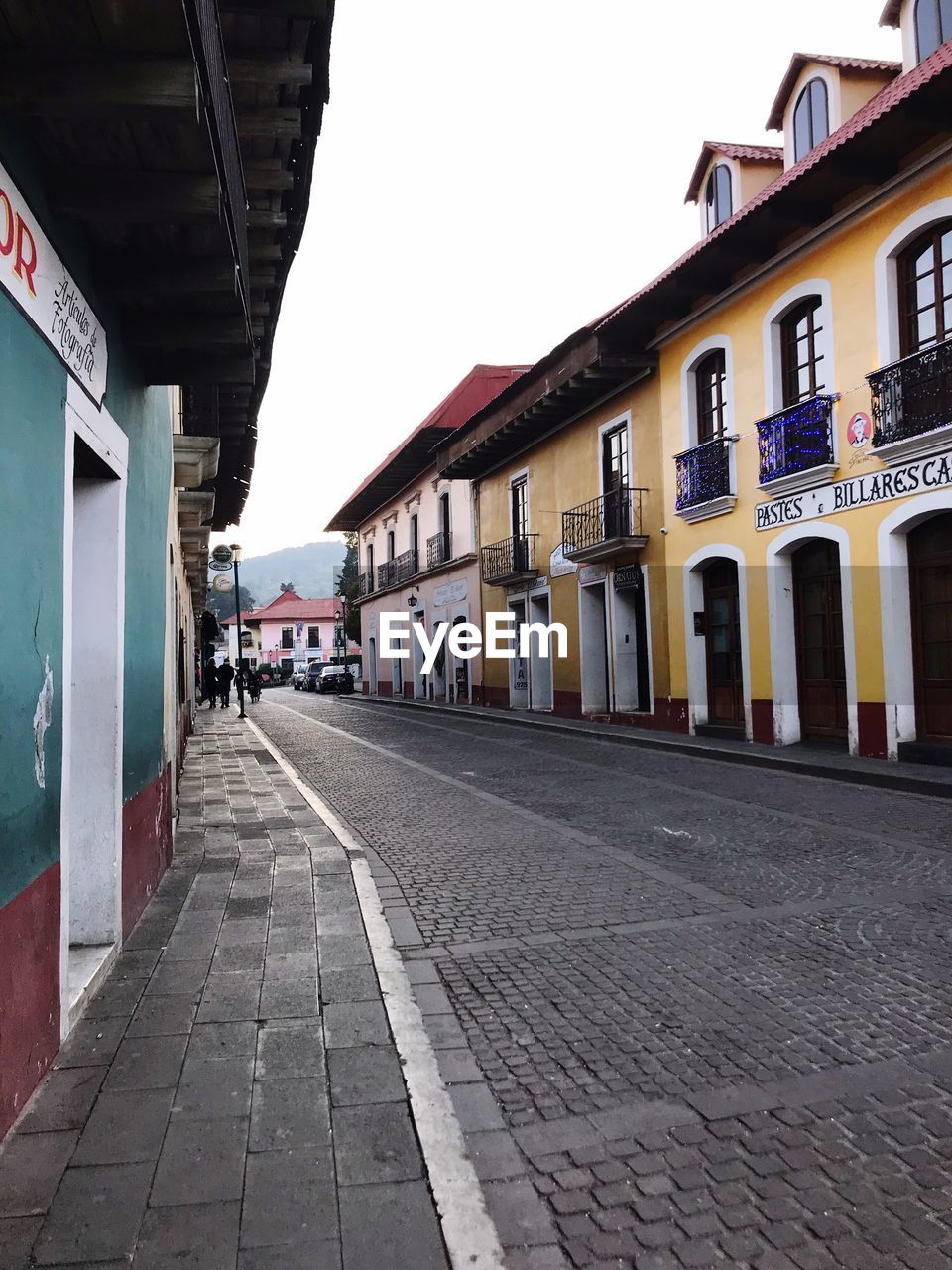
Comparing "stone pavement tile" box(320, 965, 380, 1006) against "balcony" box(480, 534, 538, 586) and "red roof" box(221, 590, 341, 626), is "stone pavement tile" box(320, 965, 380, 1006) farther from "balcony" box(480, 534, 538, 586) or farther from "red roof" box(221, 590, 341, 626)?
"red roof" box(221, 590, 341, 626)

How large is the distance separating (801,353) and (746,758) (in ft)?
19.8

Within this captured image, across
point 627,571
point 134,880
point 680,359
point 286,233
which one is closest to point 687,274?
point 680,359

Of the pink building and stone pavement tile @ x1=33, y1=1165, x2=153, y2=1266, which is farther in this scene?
the pink building

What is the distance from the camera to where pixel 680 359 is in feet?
53.4

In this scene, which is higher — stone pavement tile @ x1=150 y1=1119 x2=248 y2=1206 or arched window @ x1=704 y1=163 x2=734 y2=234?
arched window @ x1=704 y1=163 x2=734 y2=234

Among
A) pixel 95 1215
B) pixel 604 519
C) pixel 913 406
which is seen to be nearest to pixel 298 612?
pixel 604 519

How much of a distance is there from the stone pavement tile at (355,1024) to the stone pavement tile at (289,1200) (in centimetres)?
81

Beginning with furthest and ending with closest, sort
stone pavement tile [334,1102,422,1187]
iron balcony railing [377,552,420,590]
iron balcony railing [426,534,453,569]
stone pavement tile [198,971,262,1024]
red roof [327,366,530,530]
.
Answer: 1. iron balcony railing [377,552,420,590]
2. iron balcony railing [426,534,453,569]
3. red roof [327,366,530,530]
4. stone pavement tile [198,971,262,1024]
5. stone pavement tile [334,1102,422,1187]

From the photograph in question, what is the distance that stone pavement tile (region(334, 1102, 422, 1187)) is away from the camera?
8.62ft

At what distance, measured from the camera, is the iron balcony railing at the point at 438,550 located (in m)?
30.1

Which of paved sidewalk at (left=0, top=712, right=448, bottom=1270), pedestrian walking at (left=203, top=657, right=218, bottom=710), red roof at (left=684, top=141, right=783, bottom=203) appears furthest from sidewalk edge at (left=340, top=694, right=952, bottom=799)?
pedestrian walking at (left=203, top=657, right=218, bottom=710)

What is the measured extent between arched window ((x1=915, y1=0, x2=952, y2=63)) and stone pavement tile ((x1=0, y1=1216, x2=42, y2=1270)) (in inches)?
570

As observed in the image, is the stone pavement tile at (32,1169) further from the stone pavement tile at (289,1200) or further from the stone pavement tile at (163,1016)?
the stone pavement tile at (163,1016)

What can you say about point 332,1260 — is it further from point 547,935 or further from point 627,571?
point 627,571
